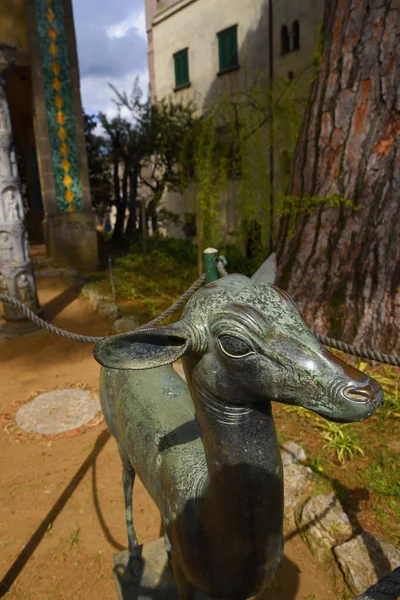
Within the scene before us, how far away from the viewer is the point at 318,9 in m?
9.69

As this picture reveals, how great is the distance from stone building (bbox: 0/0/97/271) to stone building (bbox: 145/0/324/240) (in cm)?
343

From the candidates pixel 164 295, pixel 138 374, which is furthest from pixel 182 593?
pixel 164 295

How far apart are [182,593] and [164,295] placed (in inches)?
259

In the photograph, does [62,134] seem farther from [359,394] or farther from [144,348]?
[359,394]

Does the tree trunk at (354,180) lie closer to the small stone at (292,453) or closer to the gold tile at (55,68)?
the small stone at (292,453)

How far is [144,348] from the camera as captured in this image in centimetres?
108

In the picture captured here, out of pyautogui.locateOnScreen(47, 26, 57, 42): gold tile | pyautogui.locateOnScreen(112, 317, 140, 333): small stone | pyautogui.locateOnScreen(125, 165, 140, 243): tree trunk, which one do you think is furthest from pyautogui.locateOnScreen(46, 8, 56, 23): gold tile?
pyautogui.locateOnScreen(112, 317, 140, 333): small stone

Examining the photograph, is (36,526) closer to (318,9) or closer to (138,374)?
(138,374)

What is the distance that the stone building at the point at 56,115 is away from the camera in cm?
843

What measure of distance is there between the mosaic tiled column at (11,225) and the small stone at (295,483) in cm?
485

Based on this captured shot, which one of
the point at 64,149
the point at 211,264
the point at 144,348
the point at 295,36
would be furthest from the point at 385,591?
the point at 295,36

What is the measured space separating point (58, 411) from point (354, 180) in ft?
12.5

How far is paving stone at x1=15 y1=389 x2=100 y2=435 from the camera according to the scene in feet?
13.4

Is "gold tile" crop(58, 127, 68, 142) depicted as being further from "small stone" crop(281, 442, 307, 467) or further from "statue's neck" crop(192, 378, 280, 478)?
"statue's neck" crop(192, 378, 280, 478)
